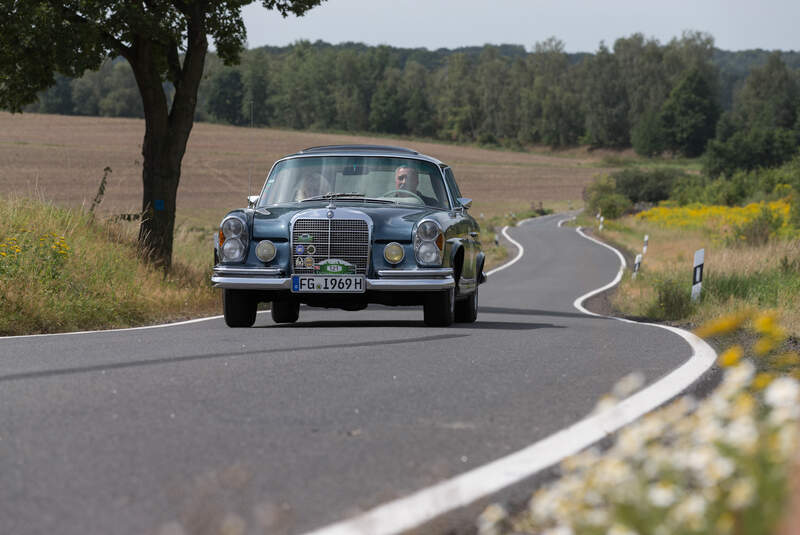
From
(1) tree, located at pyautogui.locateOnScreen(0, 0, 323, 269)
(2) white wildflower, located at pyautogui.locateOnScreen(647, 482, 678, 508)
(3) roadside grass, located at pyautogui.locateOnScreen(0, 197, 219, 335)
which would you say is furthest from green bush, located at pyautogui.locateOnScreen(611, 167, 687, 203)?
(2) white wildflower, located at pyautogui.locateOnScreen(647, 482, 678, 508)

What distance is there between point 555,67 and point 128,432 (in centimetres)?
16896

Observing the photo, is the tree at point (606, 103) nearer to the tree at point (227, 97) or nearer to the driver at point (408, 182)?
the tree at point (227, 97)

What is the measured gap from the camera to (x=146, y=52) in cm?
1697

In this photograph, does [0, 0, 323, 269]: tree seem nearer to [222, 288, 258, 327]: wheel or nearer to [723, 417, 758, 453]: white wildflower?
[222, 288, 258, 327]: wheel

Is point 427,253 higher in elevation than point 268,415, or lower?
higher

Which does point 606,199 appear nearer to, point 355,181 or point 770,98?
point 355,181

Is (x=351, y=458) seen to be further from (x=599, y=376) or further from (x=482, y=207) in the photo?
(x=482, y=207)

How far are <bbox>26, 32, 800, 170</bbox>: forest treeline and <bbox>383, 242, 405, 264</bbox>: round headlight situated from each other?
9790 cm

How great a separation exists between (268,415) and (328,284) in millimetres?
4863

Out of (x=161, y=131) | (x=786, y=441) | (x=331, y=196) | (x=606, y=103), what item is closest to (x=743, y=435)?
(x=786, y=441)

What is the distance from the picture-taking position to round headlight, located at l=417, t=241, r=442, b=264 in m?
10.0

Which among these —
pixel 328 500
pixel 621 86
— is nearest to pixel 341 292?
pixel 328 500

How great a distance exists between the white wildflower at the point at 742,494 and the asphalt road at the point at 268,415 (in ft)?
3.90

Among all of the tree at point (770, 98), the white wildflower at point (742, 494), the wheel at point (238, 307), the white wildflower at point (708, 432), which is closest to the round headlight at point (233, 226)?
the wheel at point (238, 307)
